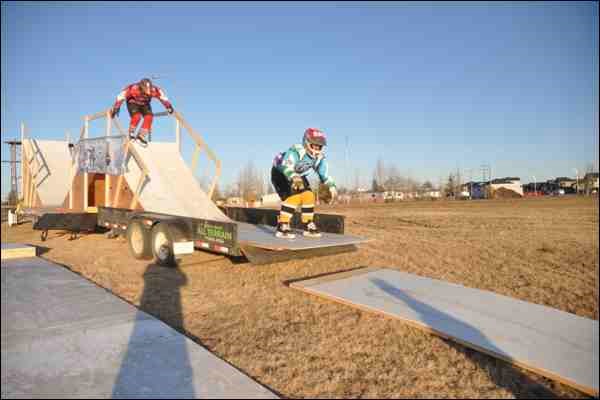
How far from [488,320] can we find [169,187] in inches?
267

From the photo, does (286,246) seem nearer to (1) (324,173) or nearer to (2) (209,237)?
(2) (209,237)

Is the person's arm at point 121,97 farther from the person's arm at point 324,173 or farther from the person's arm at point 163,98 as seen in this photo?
the person's arm at point 324,173

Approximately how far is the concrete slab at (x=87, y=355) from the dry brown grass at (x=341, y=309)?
0.31m

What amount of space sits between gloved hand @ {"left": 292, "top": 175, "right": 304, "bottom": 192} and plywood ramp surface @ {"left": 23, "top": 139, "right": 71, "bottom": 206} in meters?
11.4

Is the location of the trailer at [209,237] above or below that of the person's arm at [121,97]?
below

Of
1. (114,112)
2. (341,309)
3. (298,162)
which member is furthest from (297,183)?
(114,112)

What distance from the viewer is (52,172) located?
48.0ft

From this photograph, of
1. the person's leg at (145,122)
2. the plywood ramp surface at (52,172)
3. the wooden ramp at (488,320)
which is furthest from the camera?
the plywood ramp surface at (52,172)

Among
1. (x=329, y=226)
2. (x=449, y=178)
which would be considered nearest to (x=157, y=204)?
(x=329, y=226)

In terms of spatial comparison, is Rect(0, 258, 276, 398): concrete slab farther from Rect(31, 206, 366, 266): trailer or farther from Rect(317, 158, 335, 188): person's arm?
Rect(317, 158, 335, 188): person's arm

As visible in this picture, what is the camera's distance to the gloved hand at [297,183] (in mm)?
6406

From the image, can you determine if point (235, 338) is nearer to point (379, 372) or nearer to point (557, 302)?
point (379, 372)

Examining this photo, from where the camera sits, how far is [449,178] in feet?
225

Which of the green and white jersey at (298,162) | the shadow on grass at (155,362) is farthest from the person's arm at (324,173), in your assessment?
the shadow on grass at (155,362)
